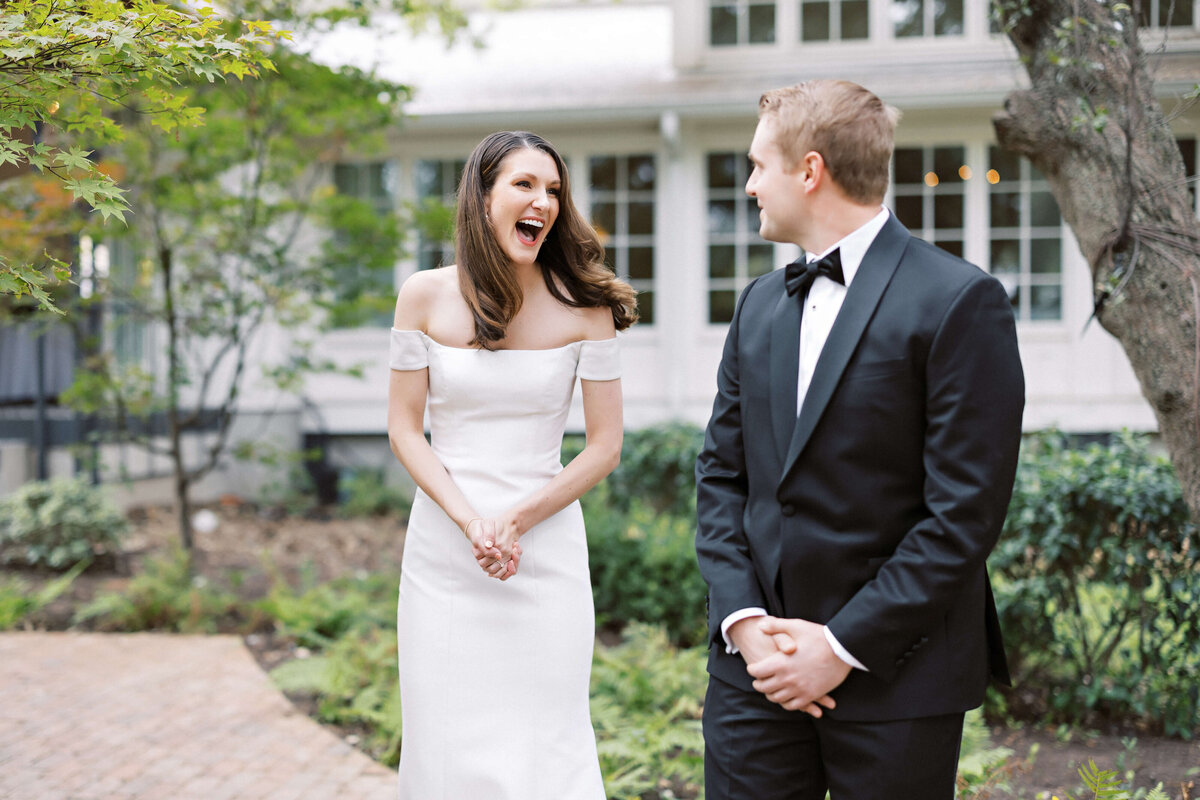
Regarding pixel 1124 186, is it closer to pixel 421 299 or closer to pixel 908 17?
pixel 421 299

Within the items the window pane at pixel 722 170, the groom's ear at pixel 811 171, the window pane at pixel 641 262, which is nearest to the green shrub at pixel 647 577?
the groom's ear at pixel 811 171

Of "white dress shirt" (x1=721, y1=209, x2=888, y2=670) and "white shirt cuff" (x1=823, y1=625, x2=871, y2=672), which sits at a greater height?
"white dress shirt" (x1=721, y1=209, x2=888, y2=670)

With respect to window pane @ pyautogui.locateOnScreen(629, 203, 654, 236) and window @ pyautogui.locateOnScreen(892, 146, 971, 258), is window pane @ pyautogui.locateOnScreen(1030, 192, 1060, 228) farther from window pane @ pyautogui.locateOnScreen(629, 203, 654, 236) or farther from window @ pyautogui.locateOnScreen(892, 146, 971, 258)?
window pane @ pyautogui.locateOnScreen(629, 203, 654, 236)

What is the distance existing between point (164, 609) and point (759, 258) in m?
7.11

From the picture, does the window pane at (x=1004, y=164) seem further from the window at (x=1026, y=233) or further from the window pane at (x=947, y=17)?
the window pane at (x=947, y=17)

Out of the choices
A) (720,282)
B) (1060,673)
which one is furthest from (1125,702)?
(720,282)

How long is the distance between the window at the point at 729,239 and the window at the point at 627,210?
686 mm

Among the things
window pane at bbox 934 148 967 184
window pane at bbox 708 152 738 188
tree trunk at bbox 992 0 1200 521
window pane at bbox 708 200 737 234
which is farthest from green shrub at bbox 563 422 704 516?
window pane at bbox 934 148 967 184

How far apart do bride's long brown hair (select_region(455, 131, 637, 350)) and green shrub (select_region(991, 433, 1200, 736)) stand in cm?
283

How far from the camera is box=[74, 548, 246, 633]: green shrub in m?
6.43

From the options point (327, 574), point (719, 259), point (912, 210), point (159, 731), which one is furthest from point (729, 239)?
point (159, 731)

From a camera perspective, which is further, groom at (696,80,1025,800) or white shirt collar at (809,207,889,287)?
white shirt collar at (809,207,889,287)

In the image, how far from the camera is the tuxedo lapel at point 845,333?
1942 mm

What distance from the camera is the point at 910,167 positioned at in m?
10.6
